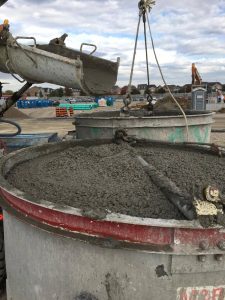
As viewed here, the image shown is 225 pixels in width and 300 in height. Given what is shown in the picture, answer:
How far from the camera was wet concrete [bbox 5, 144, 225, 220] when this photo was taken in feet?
6.71

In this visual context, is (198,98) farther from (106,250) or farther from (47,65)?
(106,250)

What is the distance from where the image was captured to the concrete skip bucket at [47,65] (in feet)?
10.1

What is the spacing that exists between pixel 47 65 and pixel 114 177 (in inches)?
48.2

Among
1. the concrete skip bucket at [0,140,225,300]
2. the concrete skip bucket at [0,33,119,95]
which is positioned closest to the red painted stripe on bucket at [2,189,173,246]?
the concrete skip bucket at [0,140,225,300]

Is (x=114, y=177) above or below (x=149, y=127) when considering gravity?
below

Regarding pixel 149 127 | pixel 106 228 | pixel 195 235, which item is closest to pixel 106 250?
pixel 106 228

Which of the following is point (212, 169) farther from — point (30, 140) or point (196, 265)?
point (30, 140)

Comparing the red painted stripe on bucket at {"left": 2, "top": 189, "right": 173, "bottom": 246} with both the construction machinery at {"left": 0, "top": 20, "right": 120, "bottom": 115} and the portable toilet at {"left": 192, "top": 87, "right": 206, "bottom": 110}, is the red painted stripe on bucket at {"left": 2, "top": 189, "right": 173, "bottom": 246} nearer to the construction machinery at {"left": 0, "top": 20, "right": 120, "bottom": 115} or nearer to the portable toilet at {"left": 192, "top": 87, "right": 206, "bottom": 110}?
the construction machinery at {"left": 0, "top": 20, "right": 120, "bottom": 115}

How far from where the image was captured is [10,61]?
3.38 metres

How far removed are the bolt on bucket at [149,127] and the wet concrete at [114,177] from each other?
0.57 m

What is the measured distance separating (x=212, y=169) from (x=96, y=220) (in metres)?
1.43

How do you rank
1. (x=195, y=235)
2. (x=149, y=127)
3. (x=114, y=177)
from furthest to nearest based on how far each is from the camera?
(x=149, y=127), (x=114, y=177), (x=195, y=235)

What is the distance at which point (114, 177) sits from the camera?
8.43ft

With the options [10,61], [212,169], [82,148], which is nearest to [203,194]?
[212,169]
